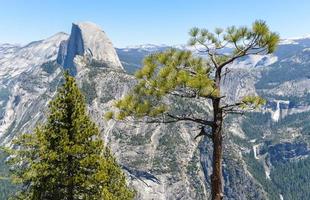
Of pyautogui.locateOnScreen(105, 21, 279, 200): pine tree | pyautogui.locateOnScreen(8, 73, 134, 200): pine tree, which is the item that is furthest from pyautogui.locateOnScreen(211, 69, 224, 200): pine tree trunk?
pyautogui.locateOnScreen(8, 73, 134, 200): pine tree

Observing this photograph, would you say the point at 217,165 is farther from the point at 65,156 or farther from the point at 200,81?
the point at 65,156

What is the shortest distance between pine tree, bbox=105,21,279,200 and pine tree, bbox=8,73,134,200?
1240 centimetres

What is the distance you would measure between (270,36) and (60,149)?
2063 cm

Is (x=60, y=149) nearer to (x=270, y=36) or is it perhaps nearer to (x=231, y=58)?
(x=231, y=58)

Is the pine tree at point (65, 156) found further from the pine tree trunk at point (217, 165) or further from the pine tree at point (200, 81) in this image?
the pine tree trunk at point (217, 165)

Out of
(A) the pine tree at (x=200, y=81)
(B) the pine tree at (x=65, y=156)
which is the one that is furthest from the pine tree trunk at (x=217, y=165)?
(B) the pine tree at (x=65, y=156)

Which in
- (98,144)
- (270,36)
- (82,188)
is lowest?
(82,188)

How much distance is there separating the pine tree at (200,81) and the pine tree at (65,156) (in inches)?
488

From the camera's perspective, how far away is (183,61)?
84.9 feet

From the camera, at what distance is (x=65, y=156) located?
3784cm

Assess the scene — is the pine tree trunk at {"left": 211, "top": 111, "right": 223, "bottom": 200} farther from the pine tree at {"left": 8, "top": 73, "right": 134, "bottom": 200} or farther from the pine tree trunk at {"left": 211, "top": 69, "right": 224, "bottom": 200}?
the pine tree at {"left": 8, "top": 73, "right": 134, "bottom": 200}

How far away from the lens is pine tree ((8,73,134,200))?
37.9m

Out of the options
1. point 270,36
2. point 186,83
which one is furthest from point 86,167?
point 270,36

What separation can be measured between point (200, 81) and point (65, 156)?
18070mm
